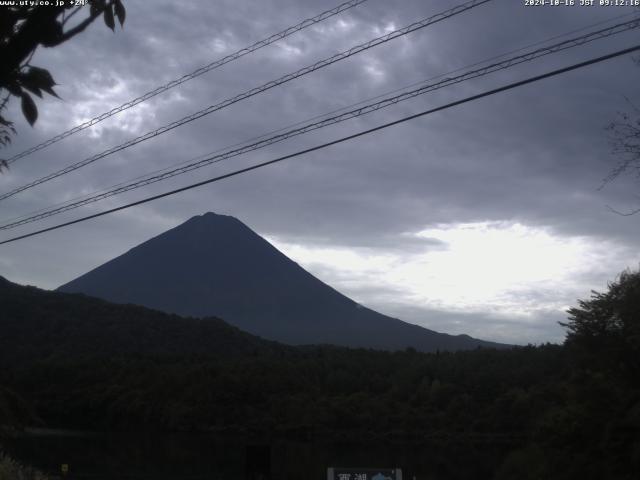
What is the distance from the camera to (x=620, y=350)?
805 inches

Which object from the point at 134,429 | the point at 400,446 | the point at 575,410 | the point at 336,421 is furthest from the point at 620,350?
the point at 134,429

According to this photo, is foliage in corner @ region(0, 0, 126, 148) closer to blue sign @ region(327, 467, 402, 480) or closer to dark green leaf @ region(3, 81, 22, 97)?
dark green leaf @ region(3, 81, 22, 97)

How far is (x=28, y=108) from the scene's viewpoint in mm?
3441

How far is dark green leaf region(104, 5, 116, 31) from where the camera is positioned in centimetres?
365

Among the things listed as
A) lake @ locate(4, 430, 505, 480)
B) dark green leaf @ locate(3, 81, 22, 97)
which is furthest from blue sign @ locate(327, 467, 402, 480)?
lake @ locate(4, 430, 505, 480)

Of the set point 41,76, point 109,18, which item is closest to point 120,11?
point 109,18

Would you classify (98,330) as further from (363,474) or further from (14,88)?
(14,88)

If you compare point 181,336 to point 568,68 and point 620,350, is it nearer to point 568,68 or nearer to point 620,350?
point 620,350

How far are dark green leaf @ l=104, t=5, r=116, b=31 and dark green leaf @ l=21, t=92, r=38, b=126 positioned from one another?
1.87 ft

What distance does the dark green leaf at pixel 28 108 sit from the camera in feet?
A: 11.2

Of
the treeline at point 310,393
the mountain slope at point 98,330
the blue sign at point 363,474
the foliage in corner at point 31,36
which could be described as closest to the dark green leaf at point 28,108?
the foliage in corner at point 31,36

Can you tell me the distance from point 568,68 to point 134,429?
240 ft

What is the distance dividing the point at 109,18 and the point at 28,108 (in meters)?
0.63

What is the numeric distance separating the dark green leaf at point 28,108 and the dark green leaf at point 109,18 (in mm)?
571
